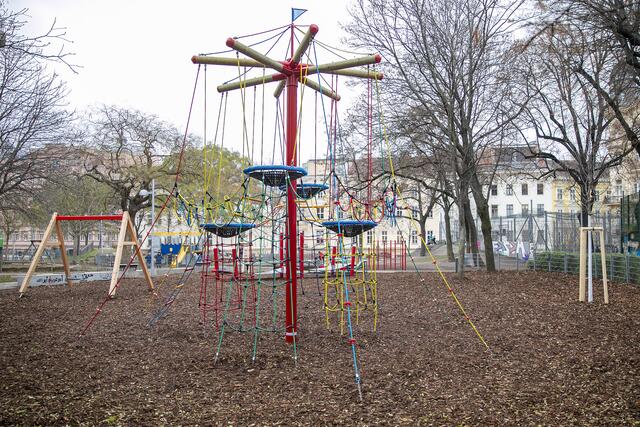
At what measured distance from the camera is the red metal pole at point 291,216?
6.79 meters

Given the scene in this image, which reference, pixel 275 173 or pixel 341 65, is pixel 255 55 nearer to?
pixel 341 65

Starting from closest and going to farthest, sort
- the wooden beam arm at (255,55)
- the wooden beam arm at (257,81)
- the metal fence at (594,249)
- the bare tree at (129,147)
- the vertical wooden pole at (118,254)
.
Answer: the wooden beam arm at (255,55) < the wooden beam arm at (257,81) < the vertical wooden pole at (118,254) < the metal fence at (594,249) < the bare tree at (129,147)

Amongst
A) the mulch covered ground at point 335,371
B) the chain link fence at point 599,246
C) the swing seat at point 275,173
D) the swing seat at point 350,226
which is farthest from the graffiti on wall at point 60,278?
the chain link fence at point 599,246

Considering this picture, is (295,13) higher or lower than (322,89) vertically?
higher

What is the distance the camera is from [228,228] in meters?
7.24

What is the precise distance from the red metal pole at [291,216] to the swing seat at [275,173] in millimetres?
219

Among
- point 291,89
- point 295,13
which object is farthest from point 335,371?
point 295,13

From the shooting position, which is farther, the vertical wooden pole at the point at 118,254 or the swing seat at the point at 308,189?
the vertical wooden pole at the point at 118,254

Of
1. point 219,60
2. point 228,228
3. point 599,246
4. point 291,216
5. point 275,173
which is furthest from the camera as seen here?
point 599,246

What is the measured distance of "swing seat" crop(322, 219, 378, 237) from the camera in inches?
253

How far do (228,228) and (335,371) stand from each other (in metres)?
2.47

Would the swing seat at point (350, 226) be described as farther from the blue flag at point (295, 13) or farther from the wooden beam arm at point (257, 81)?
the blue flag at point (295, 13)

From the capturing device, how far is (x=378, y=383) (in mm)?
5441

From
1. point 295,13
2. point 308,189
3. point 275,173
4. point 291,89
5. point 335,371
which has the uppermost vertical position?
point 295,13
